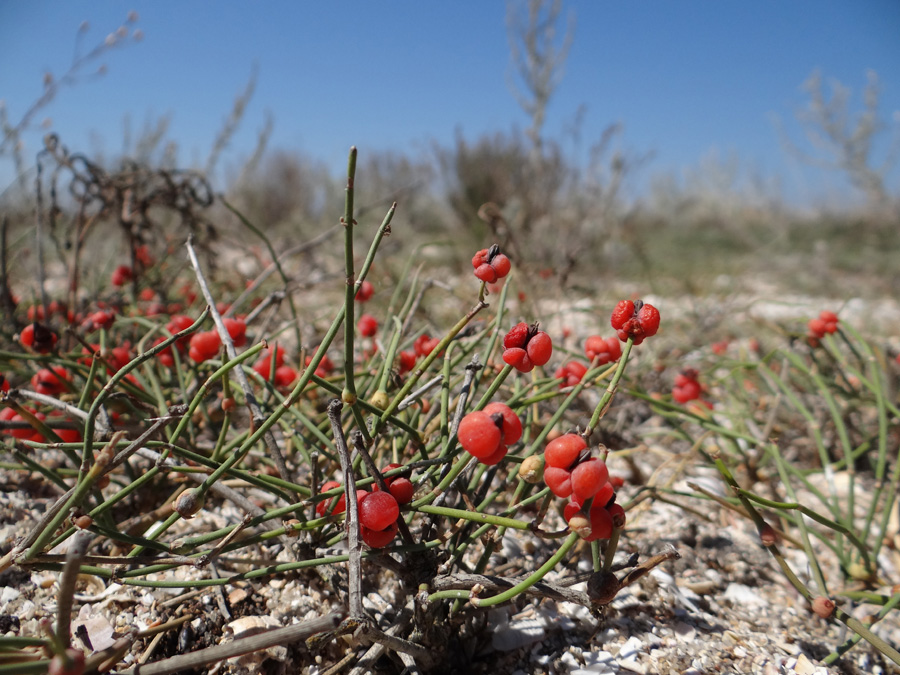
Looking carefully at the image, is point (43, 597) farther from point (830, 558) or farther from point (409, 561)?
point (830, 558)

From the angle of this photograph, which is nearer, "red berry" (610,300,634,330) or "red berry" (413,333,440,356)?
"red berry" (610,300,634,330)

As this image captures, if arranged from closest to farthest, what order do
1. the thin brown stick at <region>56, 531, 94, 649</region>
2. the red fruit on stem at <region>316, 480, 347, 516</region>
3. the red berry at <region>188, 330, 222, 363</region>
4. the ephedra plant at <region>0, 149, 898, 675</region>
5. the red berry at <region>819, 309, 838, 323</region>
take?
the thin brown stick at <region>56, 531, 94, 649</region>
the ephedra plant at <region>0, 149, 898, 675</region>
the red fruit on stem at <region>316, 480, 347, 516</region>
the red berry at <region>188, 330, 222, 363</region>
the red berry at <region>819, 309, 838, 323</region>

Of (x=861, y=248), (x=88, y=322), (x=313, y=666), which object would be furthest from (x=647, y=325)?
(x=861, y=248)

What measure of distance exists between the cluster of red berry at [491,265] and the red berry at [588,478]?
221mm

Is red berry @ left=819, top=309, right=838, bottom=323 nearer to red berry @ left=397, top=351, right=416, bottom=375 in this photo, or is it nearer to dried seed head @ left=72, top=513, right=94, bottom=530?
red berry @ left=397, top=351, right=416, bottom=375

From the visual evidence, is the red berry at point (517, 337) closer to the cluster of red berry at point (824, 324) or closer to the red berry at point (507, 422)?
the red berry at point (507, 422)

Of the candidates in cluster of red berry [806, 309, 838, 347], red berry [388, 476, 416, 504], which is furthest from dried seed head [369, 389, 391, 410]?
cluster of red berry [806, 309, 838, 347]

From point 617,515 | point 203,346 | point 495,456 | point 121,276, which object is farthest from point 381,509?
point 121,276

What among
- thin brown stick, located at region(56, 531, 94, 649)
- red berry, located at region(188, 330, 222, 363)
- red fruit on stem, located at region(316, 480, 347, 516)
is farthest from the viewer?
red berry, located at region(188, 330, 222, 363)

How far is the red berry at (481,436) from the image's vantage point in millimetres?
517

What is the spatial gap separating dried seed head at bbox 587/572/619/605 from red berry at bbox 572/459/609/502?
0.17 meters

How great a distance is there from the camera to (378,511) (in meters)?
0.58

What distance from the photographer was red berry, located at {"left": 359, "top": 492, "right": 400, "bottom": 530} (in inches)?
22.9

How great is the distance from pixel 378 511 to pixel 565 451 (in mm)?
206
